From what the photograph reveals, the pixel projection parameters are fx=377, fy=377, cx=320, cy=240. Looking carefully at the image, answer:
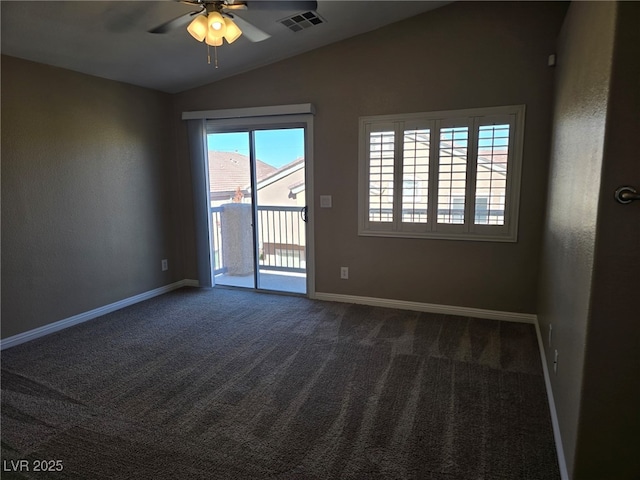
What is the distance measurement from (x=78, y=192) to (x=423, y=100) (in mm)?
3488

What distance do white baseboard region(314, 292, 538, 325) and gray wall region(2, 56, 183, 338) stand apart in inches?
88.1

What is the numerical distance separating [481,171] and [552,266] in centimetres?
122

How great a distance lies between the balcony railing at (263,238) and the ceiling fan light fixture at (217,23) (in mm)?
2580

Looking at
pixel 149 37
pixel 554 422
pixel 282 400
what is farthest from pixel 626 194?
pixel 149 37

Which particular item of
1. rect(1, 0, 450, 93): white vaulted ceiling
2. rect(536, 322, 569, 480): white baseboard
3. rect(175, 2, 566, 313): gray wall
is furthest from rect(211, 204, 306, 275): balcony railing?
rect(536, 322, 569, 480): white baseboard

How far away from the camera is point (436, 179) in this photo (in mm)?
3695

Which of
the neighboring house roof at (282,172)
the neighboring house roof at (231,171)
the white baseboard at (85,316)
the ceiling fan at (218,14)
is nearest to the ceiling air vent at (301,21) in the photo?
the ceiling fan at (218,14)

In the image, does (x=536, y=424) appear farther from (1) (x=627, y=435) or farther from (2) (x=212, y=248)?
(2) (x=212, y=248)

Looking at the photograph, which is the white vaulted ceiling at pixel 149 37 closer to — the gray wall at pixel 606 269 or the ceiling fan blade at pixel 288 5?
the ceiling fan blade at pixel 288 5

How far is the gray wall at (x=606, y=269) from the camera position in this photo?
1380mm

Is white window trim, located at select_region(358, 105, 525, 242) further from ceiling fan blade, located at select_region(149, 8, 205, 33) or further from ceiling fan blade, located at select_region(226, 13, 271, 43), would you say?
ceiling fan blade, located at select_region(149, 8, 205, 33)

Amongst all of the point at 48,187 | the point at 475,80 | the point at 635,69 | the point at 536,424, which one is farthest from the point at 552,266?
the point at 48,187

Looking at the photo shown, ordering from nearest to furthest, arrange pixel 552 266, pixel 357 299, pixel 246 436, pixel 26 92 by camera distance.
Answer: pixel 246 436, pixel 552 266, pixel 26 92, pixel 357 299

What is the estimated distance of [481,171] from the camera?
3.55 metres
